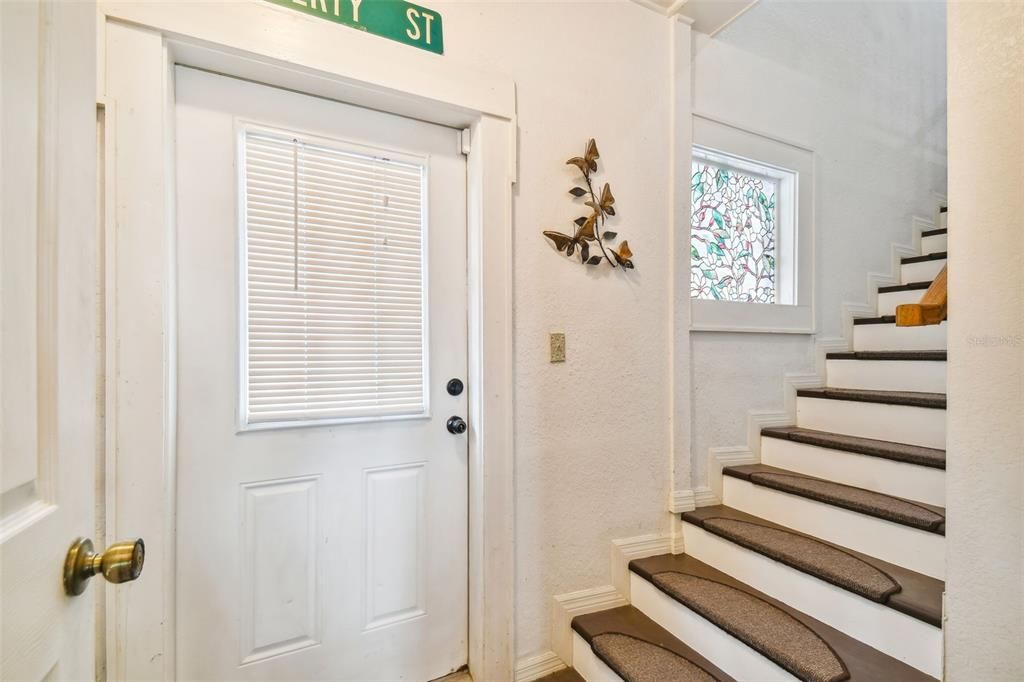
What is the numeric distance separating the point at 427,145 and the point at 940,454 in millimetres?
2093

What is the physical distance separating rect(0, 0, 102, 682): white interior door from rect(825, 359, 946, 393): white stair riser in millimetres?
2715

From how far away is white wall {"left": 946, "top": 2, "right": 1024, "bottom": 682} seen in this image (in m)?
0.83

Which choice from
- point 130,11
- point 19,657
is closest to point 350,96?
point 130,11

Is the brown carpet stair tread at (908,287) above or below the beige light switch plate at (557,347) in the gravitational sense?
above

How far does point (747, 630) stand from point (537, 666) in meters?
0.75

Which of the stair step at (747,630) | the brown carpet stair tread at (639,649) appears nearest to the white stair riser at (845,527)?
the stair step at (747,630)

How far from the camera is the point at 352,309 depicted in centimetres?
146

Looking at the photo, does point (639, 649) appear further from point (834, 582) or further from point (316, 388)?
point (316, 388)

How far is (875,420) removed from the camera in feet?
6.16

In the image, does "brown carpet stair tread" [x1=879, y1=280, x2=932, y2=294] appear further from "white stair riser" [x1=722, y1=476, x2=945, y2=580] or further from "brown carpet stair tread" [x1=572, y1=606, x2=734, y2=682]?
"brown carpet stair tread" [x1=572, y1=606, x2=734, y2=682]

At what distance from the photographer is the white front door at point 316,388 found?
50.5 inches

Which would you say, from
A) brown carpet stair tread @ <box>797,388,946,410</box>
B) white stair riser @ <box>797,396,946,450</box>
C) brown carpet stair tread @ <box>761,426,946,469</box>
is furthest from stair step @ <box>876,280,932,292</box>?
brown carpet stair tread @ <box>761,426,946,469</box>

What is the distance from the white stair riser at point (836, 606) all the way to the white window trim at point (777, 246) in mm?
916

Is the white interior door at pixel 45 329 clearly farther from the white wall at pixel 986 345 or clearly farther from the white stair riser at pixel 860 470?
the white stair riser at pixel 860 470
